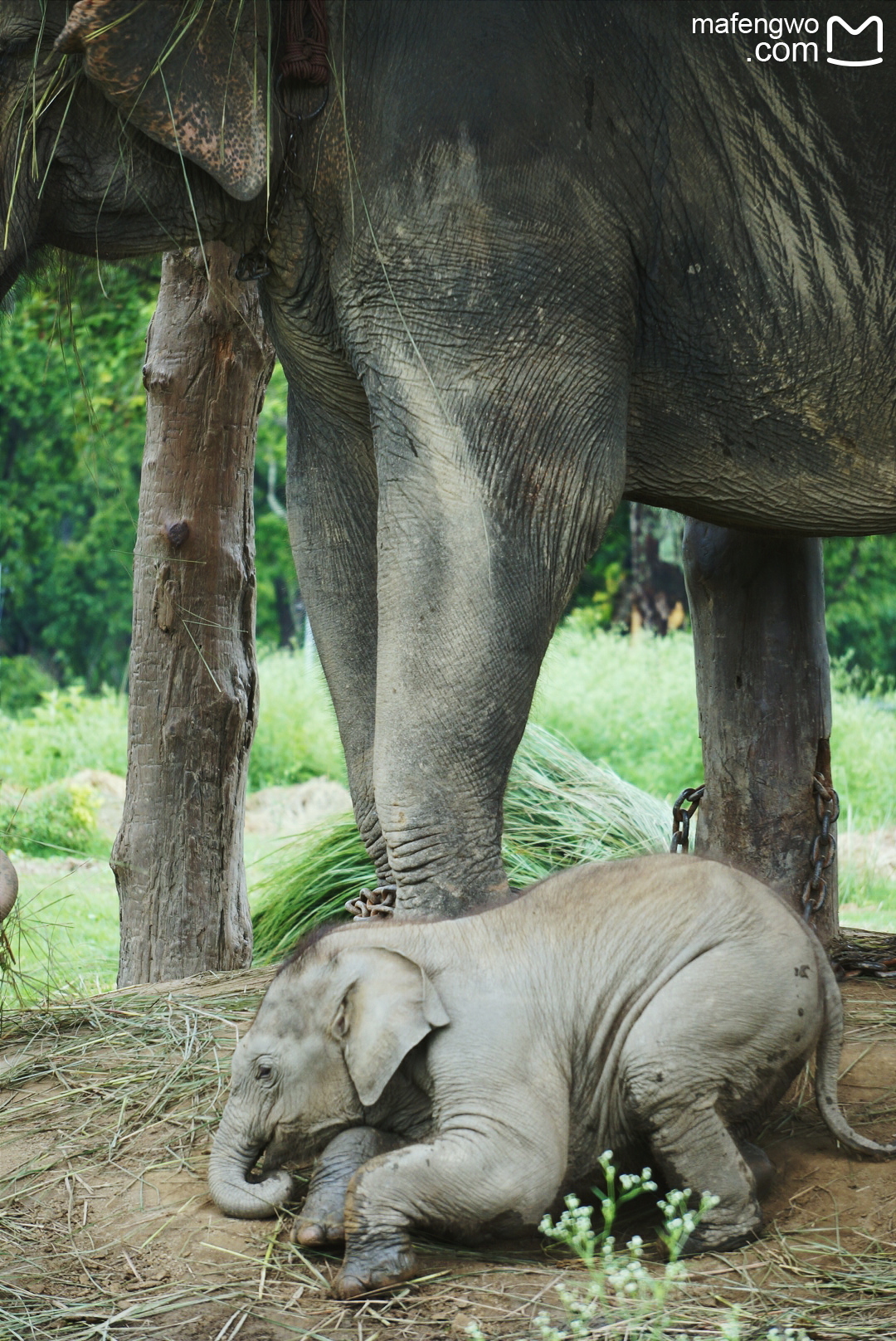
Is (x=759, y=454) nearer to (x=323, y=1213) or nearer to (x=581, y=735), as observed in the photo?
(x=323, y=1213)

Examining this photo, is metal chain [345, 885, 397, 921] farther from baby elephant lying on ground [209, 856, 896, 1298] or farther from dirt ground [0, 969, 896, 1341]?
baby elephant lying on ground [209, 856, 896, 1298]

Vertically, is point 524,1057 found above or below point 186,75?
below

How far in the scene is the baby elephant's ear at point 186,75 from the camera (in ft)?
10.6

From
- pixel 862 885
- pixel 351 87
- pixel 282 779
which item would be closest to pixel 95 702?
pixel 282 779

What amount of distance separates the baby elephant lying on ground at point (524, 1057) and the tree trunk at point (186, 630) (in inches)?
114

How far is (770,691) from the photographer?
5.22m

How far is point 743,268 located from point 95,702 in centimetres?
1501

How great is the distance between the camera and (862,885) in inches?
395

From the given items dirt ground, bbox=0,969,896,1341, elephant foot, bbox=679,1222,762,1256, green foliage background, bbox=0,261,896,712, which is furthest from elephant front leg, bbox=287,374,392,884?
green foliage background, bbox=0,261,896,712

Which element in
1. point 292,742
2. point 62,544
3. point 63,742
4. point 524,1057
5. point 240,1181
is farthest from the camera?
point 62,544

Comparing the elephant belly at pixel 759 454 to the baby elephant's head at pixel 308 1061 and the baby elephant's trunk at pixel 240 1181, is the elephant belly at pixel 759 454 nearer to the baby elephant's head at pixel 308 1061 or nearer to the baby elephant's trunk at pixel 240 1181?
the baby elephant's head at pixel 308 1061

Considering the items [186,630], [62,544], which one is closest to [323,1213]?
[186,630]

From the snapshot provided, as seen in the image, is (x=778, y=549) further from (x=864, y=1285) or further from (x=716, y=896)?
(x=864, y=1285)

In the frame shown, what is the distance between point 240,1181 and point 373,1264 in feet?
1.46
